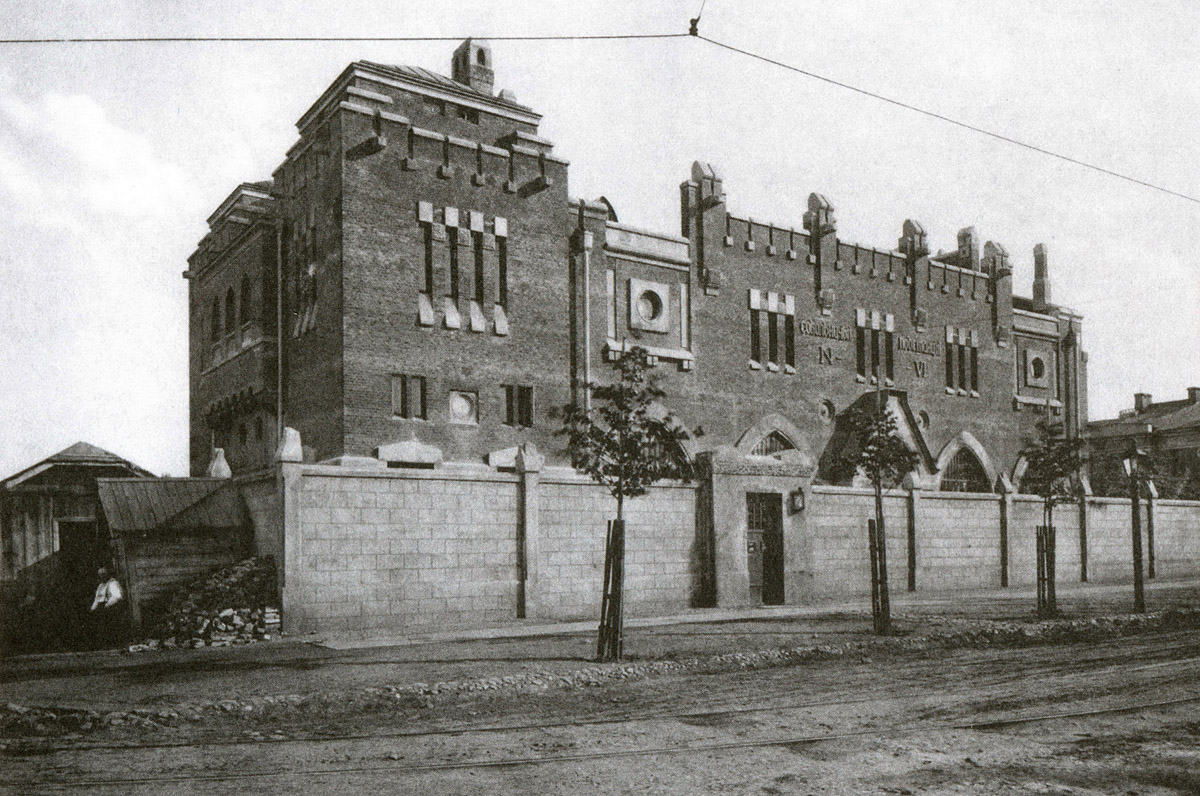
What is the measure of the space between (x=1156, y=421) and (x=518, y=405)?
44.7m

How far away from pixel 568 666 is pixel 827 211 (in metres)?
22.9

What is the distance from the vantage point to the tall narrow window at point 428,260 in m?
24.0

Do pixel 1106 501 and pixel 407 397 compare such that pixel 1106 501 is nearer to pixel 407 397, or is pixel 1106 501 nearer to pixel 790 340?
pixel 790 340

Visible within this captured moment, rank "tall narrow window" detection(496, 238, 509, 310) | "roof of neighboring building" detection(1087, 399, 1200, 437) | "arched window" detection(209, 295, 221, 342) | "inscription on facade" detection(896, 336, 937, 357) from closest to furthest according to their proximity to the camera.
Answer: "tall narrow window" detection(496, 238, 509, 310) < "arched window" detection(209, 295, 221, 342) < "inscription on facade" detection(896, 336, 937, 357) < "roof of neighboring building" detection(1087, 399, 1200, 437)

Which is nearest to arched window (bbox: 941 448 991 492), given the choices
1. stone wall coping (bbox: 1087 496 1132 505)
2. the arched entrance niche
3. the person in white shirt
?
the arched entrance niche

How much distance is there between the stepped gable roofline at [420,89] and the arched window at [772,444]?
11.5 meters

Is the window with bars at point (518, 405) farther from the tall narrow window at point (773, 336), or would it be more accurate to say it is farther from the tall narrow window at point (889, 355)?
the tall narrow window at point (889, 355)

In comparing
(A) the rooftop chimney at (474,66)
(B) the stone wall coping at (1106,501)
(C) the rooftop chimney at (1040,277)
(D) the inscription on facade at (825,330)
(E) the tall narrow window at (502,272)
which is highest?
(A) the rooftop chimney at (474,66)

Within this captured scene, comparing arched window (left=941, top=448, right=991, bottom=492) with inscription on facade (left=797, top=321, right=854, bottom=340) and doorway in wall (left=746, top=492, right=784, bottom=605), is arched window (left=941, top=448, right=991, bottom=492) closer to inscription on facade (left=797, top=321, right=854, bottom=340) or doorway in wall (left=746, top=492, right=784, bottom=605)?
inscription on facade (left=797, top=321, right=854, bottom=340)

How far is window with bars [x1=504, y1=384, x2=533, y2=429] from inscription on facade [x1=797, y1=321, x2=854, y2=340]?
10.4 m

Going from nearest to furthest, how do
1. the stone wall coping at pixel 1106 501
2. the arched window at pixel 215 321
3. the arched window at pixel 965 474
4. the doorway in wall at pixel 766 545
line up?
the doorway in wall at pixel 766 545
the arched window at pixel 215 321
the stone wall coping at pixel 1106 501
the arched window at pixel 965 474

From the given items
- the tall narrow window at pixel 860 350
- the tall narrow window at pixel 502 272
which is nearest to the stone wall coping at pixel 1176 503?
the tall narrow window at pixel 860 350

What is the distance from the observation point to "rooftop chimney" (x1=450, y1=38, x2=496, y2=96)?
2744cm

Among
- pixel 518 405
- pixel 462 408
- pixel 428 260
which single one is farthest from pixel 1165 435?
pixel 428 260
